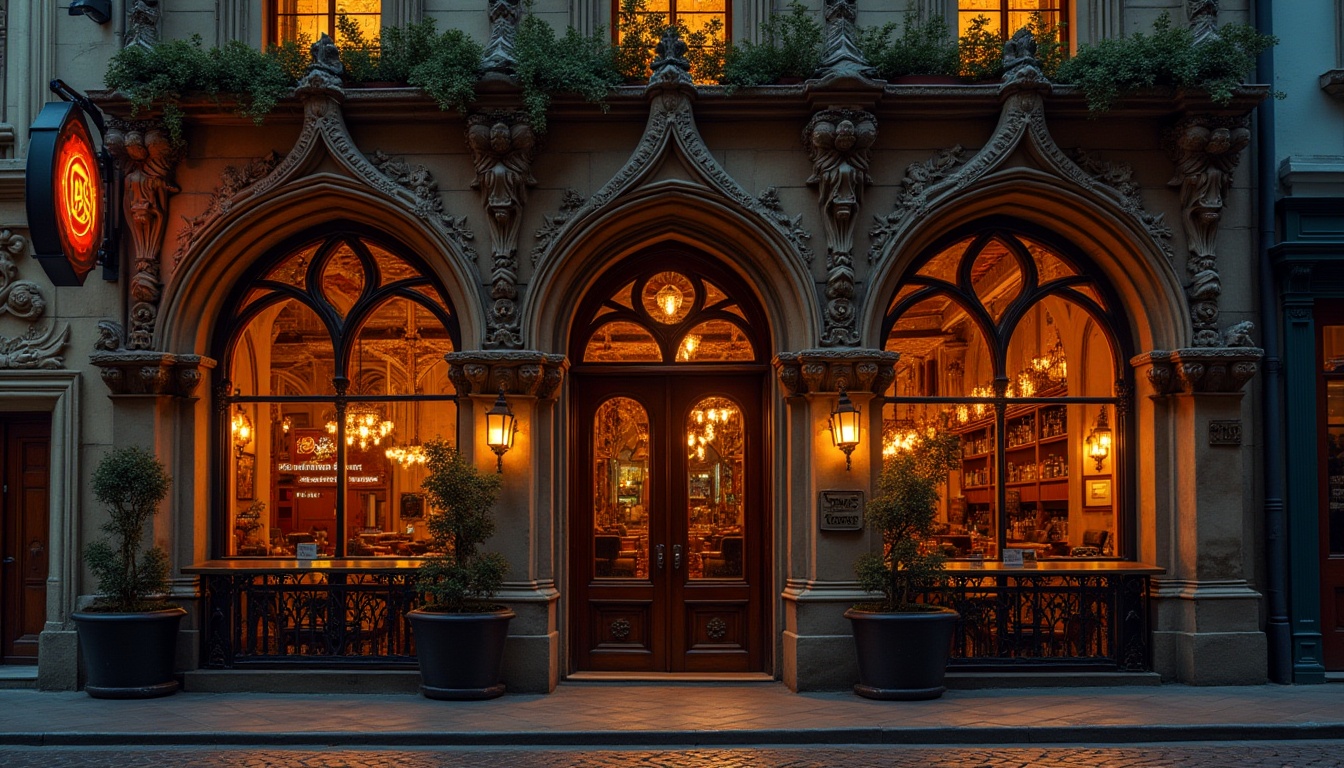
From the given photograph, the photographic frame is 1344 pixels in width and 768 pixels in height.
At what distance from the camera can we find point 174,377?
14250 millimetres

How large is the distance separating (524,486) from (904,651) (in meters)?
4.20

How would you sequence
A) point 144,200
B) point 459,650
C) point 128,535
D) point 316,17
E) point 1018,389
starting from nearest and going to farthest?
point 459,650 → point 128,535 → point 144,200 → point 1018,389 → point 316,17

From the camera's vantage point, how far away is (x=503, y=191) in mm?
13938

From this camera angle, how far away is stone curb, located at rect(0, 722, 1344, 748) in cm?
1138

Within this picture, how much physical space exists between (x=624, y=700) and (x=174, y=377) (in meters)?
5.85

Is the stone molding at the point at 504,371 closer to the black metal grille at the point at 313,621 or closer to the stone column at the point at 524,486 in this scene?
the stone column at the point at 524,486

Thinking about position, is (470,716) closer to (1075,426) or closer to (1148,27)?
(1075,426)

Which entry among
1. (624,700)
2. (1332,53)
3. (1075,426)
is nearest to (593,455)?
(624,700)

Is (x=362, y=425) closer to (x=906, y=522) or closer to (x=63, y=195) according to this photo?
(x=63, y=195)

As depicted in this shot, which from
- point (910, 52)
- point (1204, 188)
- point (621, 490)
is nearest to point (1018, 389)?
point (1204, 188)

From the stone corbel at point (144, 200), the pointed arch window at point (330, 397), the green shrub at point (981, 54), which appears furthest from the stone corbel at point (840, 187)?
the stone corbel at point (144, 200)

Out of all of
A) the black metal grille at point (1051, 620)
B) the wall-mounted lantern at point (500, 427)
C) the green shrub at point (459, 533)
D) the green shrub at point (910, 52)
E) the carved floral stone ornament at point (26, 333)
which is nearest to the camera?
the green shrub at point (459, 533)

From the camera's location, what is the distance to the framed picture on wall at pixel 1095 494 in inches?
579

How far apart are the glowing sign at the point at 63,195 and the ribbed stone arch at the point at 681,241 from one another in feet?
14.5
